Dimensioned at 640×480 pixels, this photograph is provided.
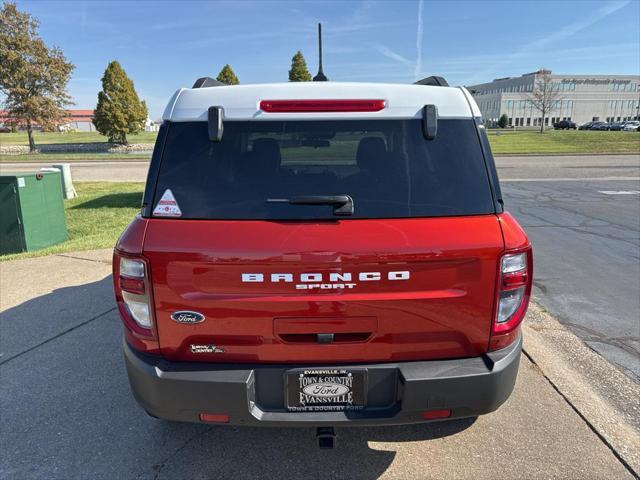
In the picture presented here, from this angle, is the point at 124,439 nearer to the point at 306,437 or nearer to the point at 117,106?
the point at 306,437

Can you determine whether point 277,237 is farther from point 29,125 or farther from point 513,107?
point 513,107

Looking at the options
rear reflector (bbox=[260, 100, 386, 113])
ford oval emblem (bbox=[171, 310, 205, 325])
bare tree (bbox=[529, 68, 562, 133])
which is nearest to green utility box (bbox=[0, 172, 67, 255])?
ford oval emblem (bbox=[171, 310, 205, 325])

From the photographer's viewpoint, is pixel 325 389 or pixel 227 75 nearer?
pixel 325 389

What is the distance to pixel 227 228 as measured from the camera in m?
2.01

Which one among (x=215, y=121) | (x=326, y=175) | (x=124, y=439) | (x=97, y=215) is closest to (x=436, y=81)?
(x=326, y=175)

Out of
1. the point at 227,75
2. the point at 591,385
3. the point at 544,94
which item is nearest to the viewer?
the point at 591,385

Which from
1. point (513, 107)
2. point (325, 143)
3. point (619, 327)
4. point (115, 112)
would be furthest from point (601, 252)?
point (513, 107)

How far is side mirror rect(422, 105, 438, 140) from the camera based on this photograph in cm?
211

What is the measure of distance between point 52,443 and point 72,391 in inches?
22.7

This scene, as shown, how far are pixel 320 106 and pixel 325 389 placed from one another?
1.36m

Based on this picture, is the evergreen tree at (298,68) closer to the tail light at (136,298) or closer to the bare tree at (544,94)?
the bare tree at (544,94)

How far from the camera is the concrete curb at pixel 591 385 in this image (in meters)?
2.68

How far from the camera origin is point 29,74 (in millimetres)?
32406

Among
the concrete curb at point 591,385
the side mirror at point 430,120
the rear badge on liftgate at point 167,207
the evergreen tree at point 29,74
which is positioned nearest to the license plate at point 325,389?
the rear badge on liftgate at point 167,207
